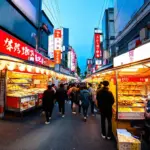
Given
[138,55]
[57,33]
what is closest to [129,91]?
[138,55]

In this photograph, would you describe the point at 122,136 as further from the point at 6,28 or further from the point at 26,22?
the point at 26,22

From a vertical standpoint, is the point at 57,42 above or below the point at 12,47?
above

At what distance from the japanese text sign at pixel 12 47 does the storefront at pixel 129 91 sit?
4.84m

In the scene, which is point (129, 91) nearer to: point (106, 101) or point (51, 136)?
point (106, 101)

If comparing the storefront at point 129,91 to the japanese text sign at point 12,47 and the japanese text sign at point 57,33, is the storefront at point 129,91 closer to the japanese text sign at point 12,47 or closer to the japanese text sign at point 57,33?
the japanese text sign at point 12,47

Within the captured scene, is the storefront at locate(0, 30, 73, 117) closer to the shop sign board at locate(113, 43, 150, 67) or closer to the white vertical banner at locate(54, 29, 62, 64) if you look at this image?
the shop sign board at locate(113, 43, 150, 67)

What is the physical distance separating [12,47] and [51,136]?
15.7ft

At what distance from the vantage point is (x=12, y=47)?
30.9 ft

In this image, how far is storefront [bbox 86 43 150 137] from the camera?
653 cm

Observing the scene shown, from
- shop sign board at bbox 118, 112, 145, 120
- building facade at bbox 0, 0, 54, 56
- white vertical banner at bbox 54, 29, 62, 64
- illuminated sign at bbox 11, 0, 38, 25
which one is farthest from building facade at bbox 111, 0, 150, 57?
illuminated sign at bbox 11, 0, 38, 25

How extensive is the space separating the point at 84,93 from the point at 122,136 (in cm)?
500

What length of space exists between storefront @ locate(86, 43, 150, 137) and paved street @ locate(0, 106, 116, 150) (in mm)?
927

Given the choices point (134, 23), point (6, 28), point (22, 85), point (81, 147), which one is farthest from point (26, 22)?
point (81, 147)

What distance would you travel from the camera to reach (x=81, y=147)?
595cm
